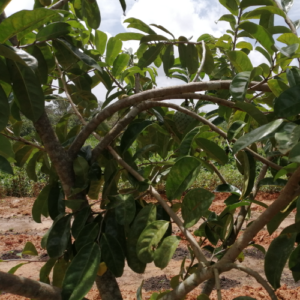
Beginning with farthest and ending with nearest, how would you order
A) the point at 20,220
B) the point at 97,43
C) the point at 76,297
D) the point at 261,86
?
the point at 20,220 → the point at 97,43 → the point at 261,86 → the point at 76,297

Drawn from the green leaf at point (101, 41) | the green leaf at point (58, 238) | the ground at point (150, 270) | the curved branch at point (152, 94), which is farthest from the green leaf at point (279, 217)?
the ground at point (150, 270)

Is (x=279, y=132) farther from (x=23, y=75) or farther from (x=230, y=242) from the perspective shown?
(x=230, y=242)

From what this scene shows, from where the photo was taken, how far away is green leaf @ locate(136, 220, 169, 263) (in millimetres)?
703

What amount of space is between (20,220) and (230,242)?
15.8ft

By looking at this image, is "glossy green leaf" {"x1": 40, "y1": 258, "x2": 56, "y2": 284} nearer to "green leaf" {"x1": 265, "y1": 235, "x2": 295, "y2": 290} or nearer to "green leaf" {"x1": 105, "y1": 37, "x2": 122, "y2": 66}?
"green leaf" {"x1": 265, "y1": 235, "x2": 295, "y2": 290}

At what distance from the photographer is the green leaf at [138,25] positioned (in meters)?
1.06

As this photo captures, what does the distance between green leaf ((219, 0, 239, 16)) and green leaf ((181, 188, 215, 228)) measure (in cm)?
70

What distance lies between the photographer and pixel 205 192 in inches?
27.7

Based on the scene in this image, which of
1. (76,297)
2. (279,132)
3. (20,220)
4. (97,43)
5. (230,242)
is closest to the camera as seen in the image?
(279,132)

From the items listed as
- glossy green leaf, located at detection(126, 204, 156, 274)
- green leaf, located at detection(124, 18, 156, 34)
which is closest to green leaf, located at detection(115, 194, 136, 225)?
glossy green leaf, located at detection(126, 204, 156, 274)

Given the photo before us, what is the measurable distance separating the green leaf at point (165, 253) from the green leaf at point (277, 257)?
23cm

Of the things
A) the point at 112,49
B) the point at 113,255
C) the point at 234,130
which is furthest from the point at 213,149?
the point at 112,49

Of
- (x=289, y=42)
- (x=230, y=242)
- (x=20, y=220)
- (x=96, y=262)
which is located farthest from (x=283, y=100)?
(x=20, y=220)

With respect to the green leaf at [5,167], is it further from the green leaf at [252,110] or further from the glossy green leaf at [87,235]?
the green leaf at [252,110]
